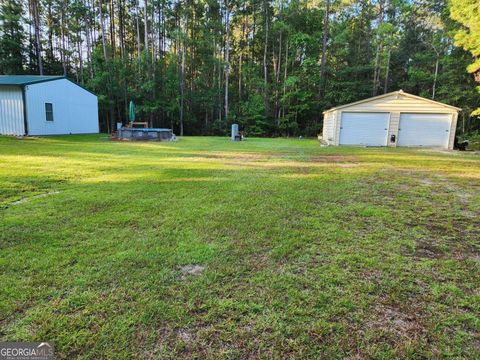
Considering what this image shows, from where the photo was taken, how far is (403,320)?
65.0 inches

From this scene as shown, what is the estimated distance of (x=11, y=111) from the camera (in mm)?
Result: 13180

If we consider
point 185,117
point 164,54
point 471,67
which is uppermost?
point 164,54

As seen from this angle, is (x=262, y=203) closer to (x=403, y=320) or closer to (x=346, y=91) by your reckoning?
(x=403, y=320)

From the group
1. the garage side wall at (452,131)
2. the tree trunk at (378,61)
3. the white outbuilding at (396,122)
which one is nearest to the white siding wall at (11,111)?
the white outbuilding at (396,122)

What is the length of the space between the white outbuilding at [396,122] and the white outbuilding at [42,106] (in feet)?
45.6

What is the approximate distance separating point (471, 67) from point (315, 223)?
11075 mm

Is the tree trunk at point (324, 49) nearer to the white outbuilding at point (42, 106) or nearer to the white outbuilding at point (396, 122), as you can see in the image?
the white outbuilding at point (396, 122)

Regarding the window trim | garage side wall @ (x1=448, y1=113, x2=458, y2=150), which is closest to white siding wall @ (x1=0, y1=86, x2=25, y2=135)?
the window trim

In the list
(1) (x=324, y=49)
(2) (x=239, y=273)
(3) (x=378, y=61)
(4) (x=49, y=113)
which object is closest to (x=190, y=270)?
(2) (x=239, y=273)

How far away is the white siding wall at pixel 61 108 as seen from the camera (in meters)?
13.6

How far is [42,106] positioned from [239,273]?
15.7 metres

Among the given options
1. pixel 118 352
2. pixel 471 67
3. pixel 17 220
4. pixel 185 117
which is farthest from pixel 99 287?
pixel 185 117

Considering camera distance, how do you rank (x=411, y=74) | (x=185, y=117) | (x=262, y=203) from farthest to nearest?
(x=185, y=117)
(x=411, y=74)
(x=262, y=203)

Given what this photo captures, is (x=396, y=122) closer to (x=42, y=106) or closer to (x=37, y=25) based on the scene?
(x=42, y=106)
